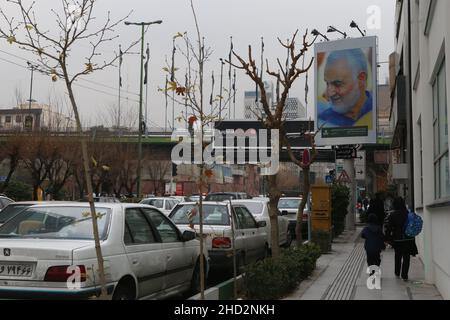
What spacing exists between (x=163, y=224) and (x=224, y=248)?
257cm

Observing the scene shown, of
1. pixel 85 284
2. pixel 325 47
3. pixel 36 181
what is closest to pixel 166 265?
pixel 85 284

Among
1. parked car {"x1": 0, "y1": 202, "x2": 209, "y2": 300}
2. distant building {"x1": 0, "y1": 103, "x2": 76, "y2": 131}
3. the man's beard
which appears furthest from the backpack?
distant building {"x1": 0, "y1": 103, "x2": 76, "y2": 131}

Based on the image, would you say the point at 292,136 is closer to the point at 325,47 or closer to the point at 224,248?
the point at 325,47

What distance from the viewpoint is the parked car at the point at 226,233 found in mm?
10266

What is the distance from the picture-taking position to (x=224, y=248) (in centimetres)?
1033

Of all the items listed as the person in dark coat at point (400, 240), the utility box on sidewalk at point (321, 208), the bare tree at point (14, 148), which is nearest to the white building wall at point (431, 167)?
the person in dark coat at point (400, 240)

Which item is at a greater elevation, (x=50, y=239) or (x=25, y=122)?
(x=25, y=122)

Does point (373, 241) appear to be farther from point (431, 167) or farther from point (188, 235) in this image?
point (188, 235)

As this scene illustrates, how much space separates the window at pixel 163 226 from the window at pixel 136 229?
0.68 ft

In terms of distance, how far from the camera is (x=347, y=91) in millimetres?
23688

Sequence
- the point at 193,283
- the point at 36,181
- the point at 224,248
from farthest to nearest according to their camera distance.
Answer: the point at 36,181, the point at 224,248, the point at 193,283

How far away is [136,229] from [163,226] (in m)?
0.89

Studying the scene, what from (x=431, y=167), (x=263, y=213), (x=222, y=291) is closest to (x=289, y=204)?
(x=263, y=213)

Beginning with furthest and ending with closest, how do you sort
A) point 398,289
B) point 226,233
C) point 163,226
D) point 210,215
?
point 210,215 < point 226,233 < point 398,289 < point 163,226
